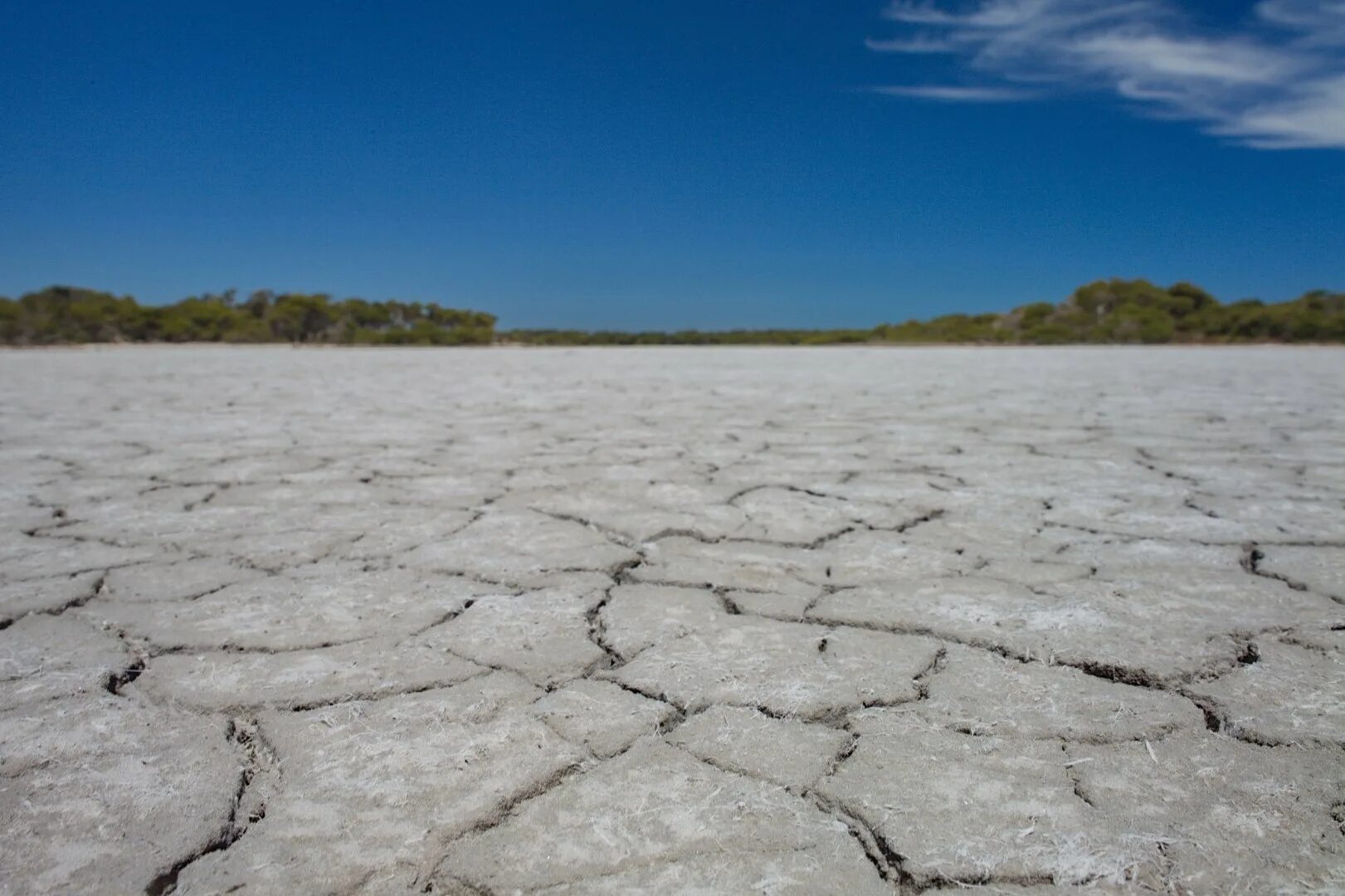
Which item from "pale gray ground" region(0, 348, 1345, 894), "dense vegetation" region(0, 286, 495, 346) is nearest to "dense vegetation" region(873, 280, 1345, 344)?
"dense vegetation" region(0, 286, 495, 346)

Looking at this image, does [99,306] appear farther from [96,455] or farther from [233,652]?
[233,652]

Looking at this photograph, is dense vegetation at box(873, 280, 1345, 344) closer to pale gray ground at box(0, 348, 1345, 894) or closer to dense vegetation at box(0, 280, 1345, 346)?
dense vegetation at box(0, 280, 1345, 346)

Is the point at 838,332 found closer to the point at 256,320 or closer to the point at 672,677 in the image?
the point at 256,320

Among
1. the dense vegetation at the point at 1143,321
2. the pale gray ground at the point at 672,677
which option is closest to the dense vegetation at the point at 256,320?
the dense vegetation at the point at 1143,321

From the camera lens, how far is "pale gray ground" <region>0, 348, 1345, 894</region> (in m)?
0.67

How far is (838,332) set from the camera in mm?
17953

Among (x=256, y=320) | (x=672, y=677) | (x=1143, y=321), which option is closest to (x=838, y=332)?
(x=1143, y=321)

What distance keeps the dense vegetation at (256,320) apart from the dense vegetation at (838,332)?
18 millimetres

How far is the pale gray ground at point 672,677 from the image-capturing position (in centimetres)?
67

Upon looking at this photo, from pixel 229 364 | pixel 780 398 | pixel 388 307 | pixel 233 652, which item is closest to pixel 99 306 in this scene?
pixel 388 307

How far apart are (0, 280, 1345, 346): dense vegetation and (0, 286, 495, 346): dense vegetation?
18 mm

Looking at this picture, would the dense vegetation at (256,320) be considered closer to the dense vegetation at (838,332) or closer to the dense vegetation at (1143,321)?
the dense vegetation at (838,332)

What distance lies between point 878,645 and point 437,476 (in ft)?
4.75

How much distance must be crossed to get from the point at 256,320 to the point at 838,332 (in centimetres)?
1183
